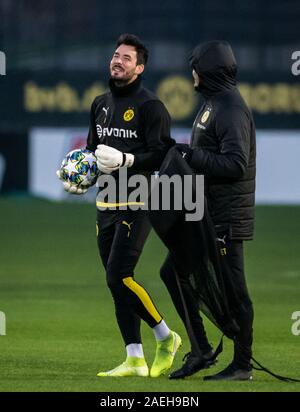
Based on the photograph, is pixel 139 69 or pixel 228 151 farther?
pixel 139 69

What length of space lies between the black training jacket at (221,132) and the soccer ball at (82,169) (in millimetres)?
771

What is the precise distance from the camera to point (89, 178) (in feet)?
28.7

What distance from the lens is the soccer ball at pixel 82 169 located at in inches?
344

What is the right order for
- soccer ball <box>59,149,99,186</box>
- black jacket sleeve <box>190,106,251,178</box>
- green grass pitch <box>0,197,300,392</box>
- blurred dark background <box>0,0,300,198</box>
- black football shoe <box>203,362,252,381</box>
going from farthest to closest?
blurred dark background <box>0,0,300,198</box> → soccer ball <box>59,149,99,186</box> → green grass pitch <box>0,197,300,392</box> → black football shoe <box>203,362,252,381</box> → black jacket sleeve <box>190,106,251,178</box>

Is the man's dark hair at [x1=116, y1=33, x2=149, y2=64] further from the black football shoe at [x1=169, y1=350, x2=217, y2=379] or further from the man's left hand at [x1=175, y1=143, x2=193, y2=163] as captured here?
the black football shoe at [x1=169, y1=350, x2=217, y2=379]

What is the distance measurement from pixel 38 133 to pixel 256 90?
4251 mm

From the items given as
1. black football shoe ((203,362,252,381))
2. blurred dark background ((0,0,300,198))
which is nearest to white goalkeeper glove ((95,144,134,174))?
black football shoe ((203,362,252,381))

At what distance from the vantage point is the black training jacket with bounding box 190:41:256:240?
8070 millimetres

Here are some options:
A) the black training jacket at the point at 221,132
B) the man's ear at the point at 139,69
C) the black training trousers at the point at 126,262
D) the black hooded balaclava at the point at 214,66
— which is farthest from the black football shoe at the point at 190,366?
the man's ear at the point at 139,69

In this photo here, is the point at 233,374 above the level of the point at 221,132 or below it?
below

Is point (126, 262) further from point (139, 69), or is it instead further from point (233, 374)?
point (139, 69)

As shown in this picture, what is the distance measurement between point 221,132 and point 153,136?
62cm

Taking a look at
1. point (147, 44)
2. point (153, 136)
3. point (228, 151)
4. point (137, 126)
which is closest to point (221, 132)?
point (228, 151)

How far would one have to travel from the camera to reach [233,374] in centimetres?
821
